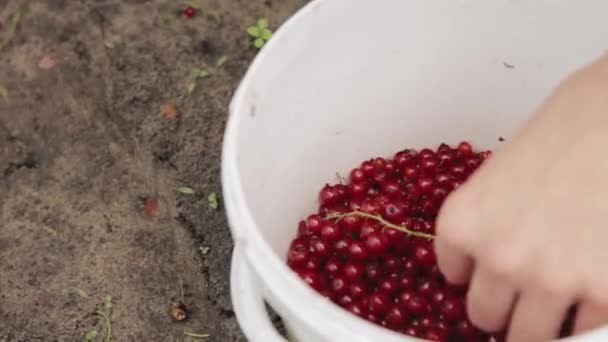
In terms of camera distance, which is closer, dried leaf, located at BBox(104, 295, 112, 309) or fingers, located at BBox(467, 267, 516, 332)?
fingers, located at BBox(467, 267, 516, 332)

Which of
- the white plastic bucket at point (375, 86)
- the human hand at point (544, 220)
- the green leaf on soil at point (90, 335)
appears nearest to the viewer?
the human hand at point (544, 220)

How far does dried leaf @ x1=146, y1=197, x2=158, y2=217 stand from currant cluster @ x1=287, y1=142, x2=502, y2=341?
413 millimetres

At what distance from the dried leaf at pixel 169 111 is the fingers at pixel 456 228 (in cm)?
92

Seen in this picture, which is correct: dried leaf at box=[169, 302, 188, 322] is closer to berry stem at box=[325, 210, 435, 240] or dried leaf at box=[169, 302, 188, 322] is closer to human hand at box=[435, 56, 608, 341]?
berry stem at box=[325, 210, 435, 240]

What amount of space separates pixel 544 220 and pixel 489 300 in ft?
0.35

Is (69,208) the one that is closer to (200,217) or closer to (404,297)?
(200,217)

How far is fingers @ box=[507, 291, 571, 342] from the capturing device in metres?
0.79

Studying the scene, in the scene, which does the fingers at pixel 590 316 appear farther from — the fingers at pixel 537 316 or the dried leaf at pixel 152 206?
the dried leaf at pixel 152 206

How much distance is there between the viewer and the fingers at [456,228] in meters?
0.80

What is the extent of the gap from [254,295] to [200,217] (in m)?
0.58

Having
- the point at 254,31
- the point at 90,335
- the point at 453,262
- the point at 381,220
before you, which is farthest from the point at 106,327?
the point at 453,262

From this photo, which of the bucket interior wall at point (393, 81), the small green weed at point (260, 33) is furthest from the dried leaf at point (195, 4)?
the bucket interior wall at point (393, 81)

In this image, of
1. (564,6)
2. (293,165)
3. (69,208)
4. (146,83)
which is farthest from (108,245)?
(564,6)

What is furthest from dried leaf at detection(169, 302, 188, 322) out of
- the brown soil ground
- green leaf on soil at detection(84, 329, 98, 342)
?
green leaf on soil at detection(84, 329, 98, 342)
